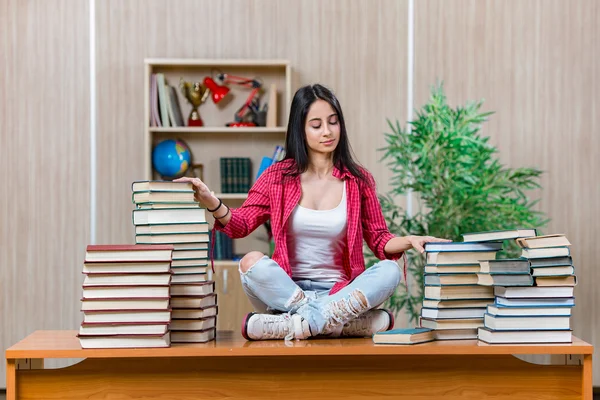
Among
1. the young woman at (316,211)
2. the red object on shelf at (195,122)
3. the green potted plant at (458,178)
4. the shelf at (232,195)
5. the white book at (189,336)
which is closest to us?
the white book at (189,336)

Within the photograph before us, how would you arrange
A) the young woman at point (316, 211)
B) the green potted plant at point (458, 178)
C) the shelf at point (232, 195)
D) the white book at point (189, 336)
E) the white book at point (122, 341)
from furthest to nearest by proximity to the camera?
the shelf at point (232, 195)
the green potted plant at point (458, 178)
the young woman at point (316, 211)
the white book at point (189, 336)
the white book at point (122, 341)

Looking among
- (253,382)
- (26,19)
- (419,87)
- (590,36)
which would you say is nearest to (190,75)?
(26,19)

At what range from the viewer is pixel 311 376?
2.32 meters

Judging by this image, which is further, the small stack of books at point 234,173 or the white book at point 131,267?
the small stack of books at point 234,173

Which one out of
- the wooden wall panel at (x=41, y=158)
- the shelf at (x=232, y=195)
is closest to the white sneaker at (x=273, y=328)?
the shelf at (x=232, y=195)

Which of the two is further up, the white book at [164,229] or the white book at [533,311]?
the white book at [164,229]

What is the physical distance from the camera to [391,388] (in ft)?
7.63

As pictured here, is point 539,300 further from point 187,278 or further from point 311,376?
point 187,278

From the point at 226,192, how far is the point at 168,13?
116cm

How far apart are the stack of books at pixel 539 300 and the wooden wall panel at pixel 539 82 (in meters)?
2.76

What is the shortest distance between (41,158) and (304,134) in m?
2.71

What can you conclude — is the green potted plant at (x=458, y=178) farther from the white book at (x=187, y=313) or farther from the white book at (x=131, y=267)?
the white book at (x=131, y=267)

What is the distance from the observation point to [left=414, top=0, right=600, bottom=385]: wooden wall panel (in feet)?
16.3

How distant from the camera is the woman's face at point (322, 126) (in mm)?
2721
